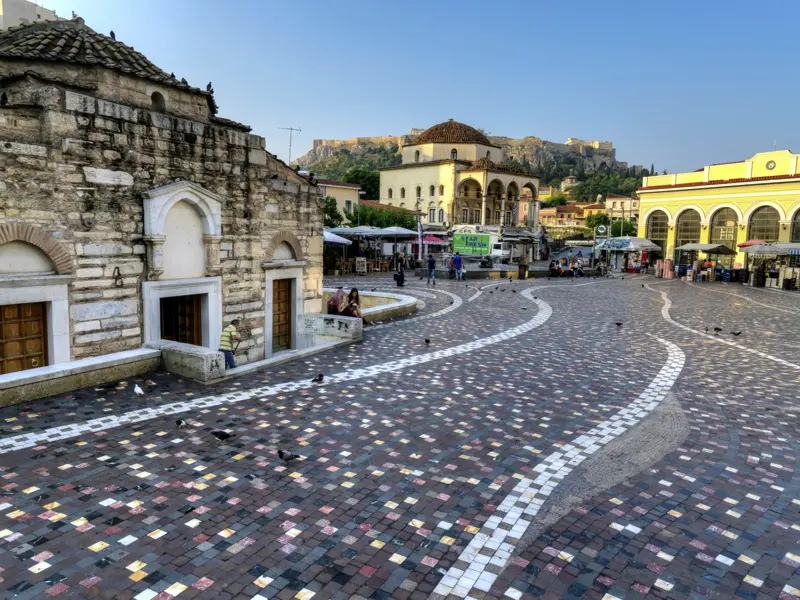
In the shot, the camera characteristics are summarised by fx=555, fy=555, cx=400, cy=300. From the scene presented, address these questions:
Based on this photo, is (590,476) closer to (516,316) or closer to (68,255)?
(68,255)

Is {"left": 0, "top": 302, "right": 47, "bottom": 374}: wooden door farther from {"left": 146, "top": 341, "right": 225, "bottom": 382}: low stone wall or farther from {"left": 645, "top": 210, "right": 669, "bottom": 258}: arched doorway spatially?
{"left": 645, "top": 210, "right": 669, "bottom": 258}: arched doorway

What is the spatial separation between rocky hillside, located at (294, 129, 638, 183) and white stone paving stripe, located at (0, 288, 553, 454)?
14313cm

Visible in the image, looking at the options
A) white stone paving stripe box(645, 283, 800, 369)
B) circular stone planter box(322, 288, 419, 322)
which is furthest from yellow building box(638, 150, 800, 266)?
circular stone planter box(322, 288, 419, 322)

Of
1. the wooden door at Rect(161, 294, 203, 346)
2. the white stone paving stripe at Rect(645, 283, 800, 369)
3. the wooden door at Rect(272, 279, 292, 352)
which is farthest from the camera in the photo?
the wooden door at Rect(272, 279, 292, 352)

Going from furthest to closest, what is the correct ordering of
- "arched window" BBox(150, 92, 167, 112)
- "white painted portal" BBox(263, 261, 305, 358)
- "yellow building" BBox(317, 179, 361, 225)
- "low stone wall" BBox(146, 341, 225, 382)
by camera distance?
"yellow building" BBox(317, 179, 361, 225)
"white painted portal" BBox(263, 261, 305, 358)
"arched window" BBox(150, 92, 167, 112)
"low stone wall" BBox(146, 341, 225, 382)

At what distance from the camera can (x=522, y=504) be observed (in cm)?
526

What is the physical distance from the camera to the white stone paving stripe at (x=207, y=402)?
20.5 ft

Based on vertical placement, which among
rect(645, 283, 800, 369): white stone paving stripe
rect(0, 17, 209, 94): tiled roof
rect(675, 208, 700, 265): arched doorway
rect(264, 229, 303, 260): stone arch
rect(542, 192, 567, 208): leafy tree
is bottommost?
rect(645, 283, 800, 369): white stone paving stripe

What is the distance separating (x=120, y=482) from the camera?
537cm

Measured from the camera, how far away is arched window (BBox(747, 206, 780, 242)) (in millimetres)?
36812

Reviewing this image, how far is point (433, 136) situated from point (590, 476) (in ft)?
195

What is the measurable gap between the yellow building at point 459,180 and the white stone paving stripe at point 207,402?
47404 mm

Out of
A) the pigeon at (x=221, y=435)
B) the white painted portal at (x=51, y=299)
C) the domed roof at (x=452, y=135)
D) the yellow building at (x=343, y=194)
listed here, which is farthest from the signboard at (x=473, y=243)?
the pigeon at (x=221, y=435)

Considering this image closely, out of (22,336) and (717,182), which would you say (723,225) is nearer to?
(717,182)
